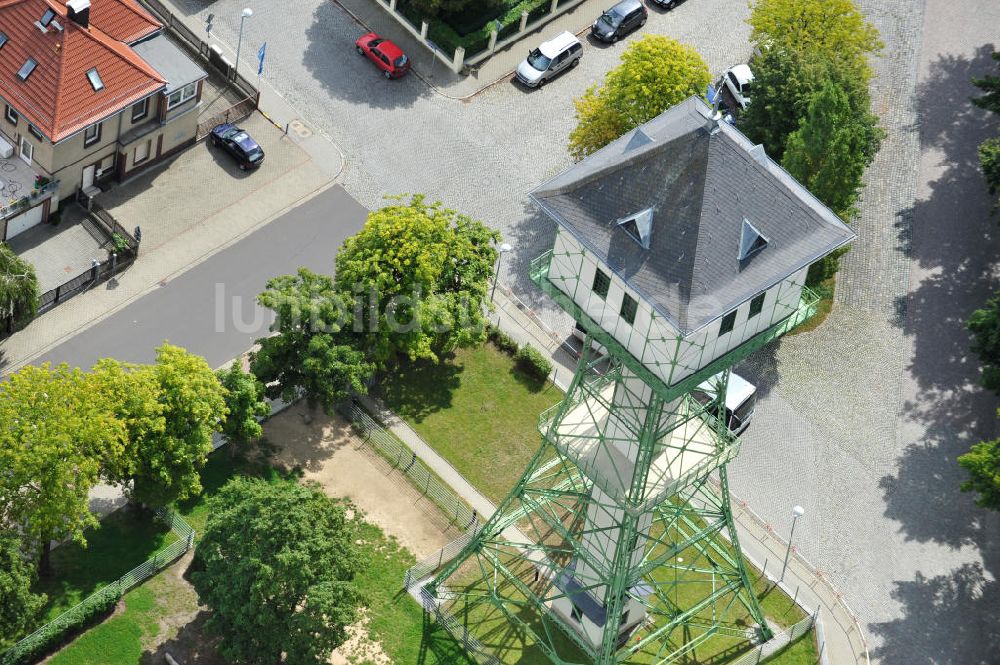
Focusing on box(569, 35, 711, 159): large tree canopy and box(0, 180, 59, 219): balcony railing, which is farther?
box(569, 35, 711, 159): large tree canopy

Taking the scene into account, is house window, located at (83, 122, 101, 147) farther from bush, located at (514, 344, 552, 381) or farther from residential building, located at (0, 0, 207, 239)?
bush, located at (514, 344, 552, 381)

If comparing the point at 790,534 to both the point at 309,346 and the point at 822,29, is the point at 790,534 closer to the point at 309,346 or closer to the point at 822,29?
the point at 309,346

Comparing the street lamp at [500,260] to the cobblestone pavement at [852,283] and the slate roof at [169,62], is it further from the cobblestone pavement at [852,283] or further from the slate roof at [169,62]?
the slate roof at [169,62]

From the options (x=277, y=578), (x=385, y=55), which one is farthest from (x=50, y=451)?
(x=385, y=55)

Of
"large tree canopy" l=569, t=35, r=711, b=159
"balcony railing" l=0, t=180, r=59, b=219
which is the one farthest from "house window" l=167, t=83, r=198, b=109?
"large tree canopy" l=569, t=35, r=711, b=159

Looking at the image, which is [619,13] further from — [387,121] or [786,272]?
[786,272]
